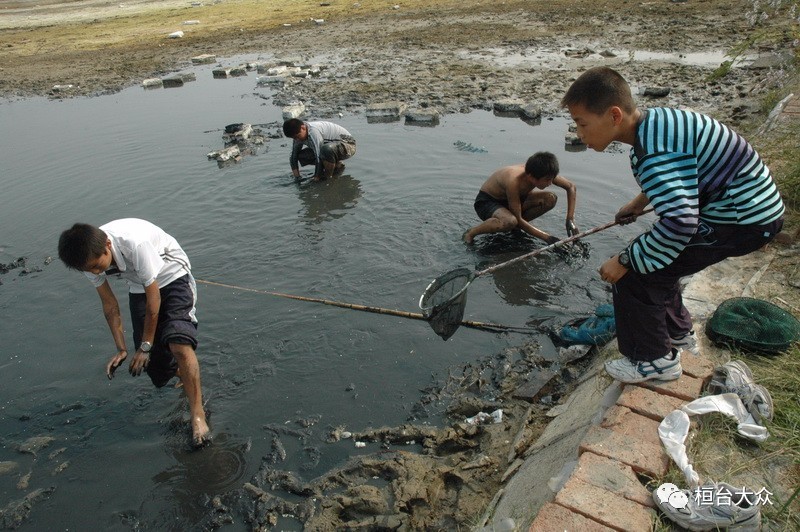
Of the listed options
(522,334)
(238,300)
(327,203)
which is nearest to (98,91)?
(327,203)

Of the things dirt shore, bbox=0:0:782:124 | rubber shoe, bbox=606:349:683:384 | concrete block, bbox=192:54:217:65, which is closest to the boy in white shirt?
rubber shoe, bbox=606:349:683:384

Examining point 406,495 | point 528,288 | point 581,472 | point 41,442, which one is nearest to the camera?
point 581,472

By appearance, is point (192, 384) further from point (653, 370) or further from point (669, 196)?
point (669, 196)

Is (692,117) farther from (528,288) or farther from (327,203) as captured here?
(327,203)

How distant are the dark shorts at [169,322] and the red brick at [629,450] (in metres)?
2.69

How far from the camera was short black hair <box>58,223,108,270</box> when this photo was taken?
3311 millimetres

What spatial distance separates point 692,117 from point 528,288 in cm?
289

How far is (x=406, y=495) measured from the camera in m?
3.13

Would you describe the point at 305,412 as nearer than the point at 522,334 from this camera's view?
Yes

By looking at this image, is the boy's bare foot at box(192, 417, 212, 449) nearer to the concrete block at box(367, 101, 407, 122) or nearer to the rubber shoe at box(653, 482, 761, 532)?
the rubber shoe at box(653, 482, 761, 532)

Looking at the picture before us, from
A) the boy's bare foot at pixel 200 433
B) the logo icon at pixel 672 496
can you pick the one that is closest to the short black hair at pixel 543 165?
the logo icon at pixel 672 496

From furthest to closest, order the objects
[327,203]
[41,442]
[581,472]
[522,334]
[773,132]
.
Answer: [327,203]
[773,132]
[522,334]
[41,442]
[581,472]

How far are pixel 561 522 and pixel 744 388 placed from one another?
125cm

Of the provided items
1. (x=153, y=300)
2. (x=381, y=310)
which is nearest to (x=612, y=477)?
(x=381, y=310)
